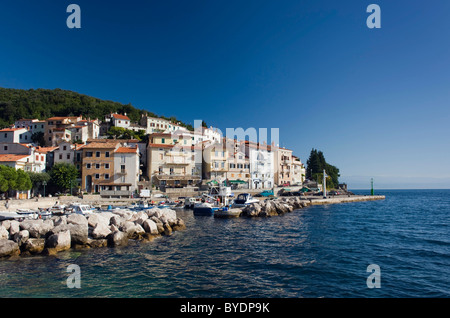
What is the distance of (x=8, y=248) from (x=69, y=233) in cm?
323

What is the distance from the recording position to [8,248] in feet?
52.6

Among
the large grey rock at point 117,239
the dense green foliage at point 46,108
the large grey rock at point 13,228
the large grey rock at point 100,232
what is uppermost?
the dense green foliage at point 46,108

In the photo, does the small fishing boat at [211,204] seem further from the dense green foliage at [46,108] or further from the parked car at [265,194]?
the dense green foliage at [46,108]

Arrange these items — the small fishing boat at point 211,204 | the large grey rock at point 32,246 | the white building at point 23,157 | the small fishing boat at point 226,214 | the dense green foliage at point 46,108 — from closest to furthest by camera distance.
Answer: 1. the large grey rock at point 32,246
2. the small fishing boat at point 226,214
3. the small fishing boat at point 211,204
4. the white building at point 23,157
5. the dense green foliage at point 46,108

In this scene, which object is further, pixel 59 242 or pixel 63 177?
pixel 63 177

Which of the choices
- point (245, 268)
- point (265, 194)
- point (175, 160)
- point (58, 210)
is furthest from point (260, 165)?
point (245, 268)

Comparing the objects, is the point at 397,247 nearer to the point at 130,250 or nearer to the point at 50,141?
the point at 130,250

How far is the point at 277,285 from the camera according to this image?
12148mm

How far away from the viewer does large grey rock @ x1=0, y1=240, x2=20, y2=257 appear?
1589cm

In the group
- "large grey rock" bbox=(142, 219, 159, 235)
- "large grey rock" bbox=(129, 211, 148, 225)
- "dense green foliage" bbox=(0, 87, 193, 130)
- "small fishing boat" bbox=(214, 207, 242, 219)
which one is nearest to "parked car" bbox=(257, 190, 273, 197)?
"small fishing boat" bbox=(214, 207, 242, 219)

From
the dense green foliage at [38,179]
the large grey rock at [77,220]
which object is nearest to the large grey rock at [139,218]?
the large grey rock at [77,220]

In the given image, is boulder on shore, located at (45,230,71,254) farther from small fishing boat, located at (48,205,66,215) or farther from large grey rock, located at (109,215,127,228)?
small fishing boat, located at (48,205,66,215)

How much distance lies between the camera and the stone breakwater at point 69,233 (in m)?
16.8

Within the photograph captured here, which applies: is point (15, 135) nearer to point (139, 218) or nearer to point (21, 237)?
point (139, 218)
